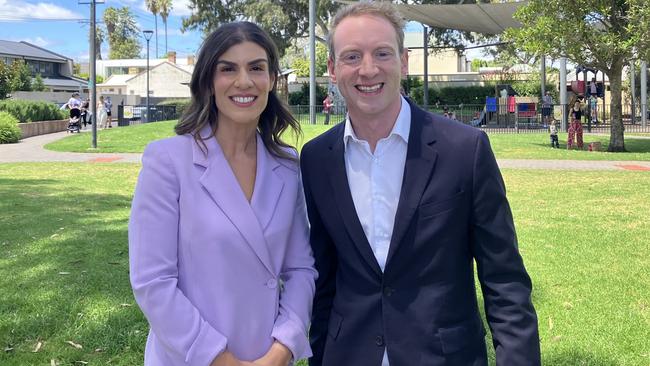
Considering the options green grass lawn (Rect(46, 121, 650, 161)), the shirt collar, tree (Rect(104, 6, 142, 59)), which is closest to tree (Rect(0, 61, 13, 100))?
green grass lawn (Rect(46, 121, 650, 161))

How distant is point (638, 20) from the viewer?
17.1m

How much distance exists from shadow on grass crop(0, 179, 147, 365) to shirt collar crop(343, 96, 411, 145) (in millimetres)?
2542

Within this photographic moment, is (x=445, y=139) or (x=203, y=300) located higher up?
(x=445, y=139)

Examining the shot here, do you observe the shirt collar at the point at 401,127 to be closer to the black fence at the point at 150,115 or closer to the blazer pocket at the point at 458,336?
the blazer pocket at the point at 458,336

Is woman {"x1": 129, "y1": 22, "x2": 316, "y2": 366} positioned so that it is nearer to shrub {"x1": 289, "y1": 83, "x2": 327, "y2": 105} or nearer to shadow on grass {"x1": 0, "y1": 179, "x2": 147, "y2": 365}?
shadow on grass {"x1": 0, "y1": 179, "x2": 147, "y2": 365}

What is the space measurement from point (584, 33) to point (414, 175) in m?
18.0

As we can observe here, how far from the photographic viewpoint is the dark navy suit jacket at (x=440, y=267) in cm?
203

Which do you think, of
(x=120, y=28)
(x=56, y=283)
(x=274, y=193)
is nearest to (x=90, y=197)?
(x=56, y=283)

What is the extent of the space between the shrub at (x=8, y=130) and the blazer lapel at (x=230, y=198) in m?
22.8

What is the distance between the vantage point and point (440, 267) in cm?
207

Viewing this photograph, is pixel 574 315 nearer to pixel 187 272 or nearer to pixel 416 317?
pixel 416 317

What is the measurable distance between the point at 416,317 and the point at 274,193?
0.66 m

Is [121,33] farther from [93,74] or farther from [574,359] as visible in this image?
[574,359]

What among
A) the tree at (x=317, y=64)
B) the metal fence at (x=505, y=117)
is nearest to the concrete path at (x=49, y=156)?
the metal fence at (x=505, y=117)
